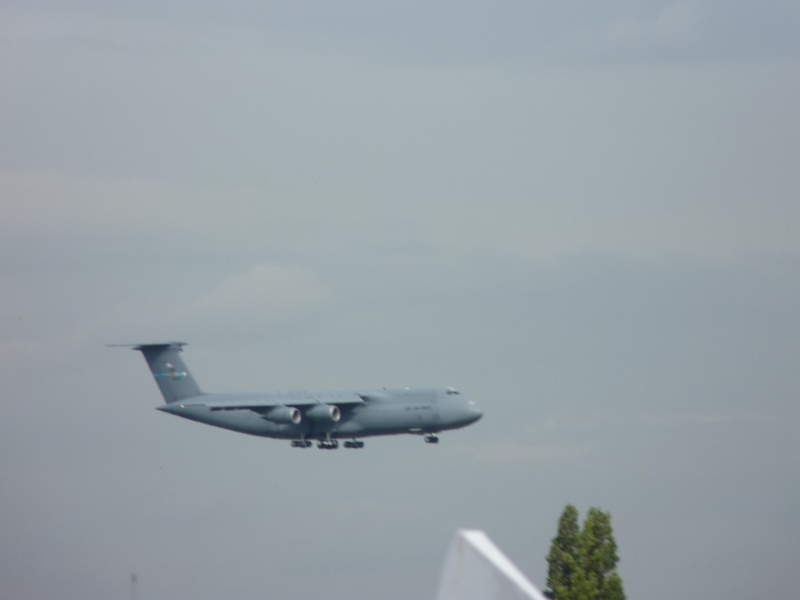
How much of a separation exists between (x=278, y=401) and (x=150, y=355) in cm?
1293

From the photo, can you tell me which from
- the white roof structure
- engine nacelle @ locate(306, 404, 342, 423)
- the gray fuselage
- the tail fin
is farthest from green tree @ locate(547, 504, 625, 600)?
the white roof structure

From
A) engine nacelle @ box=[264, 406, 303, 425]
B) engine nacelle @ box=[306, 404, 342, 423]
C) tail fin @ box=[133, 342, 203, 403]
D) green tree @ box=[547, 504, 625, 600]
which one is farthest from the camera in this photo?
tail fin @ box=[133, 342, 203, 403]

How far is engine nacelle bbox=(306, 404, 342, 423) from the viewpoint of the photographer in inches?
3219

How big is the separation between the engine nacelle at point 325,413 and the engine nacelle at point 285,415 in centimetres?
69

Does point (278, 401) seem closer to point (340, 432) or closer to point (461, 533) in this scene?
point (340, 432)

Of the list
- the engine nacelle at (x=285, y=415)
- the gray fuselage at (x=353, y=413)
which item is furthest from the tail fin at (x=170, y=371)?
the engine nacelle at (x=285, y=415)

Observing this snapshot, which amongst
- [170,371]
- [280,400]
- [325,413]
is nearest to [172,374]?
[170,371]

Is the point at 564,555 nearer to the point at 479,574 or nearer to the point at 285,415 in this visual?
the point at 285,415

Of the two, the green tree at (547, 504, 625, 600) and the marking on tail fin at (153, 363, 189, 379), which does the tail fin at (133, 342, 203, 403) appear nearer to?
the marking on tail fin at (153, 363, 189, 379)

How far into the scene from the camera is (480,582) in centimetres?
958

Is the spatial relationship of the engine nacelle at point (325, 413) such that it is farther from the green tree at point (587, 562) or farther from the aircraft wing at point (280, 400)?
the green tree at point (587, 562)

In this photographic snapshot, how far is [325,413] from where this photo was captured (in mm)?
81750

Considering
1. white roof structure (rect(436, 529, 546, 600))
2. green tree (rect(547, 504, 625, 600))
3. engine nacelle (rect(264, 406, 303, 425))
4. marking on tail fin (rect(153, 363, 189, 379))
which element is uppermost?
marking on tail fin (rect(153, 363, 189, 379))

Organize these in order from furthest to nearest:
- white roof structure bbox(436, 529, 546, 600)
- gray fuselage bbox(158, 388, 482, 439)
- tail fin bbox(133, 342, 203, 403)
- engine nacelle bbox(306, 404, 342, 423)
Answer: tail fin bbox(133, 342, 203, 403)
engine nacelle bbox(306, 404, 342, 423)
gray fuselage bbox(158, 388, 482, 439)
white roof structure bbox(436, 529, 546, 600)
